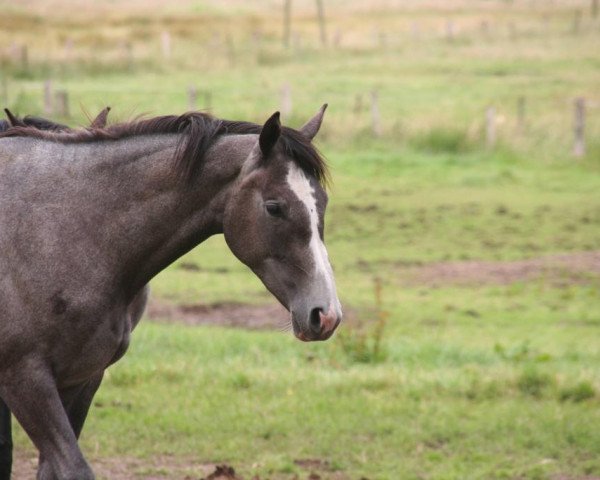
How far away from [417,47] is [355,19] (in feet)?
50.6

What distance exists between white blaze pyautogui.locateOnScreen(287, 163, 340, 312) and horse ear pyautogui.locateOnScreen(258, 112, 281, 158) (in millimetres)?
120

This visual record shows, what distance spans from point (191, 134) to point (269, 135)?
0.46m

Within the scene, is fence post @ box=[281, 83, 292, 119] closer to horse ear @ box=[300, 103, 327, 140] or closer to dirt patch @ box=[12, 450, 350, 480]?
dirt patch @ box=[12, 450, 350, 480]

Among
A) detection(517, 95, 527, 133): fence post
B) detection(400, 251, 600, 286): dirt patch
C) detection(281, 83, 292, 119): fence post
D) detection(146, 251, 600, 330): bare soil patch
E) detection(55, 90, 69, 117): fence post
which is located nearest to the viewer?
detection(146, 251, 600, 330): bare soil patch

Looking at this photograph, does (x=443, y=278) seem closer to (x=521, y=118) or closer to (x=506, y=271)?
(x=506, y=271)

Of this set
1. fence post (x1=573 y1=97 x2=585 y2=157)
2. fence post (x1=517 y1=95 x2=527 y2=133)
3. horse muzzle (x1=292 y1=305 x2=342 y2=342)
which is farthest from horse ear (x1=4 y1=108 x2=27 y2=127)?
fence post (x1=517 y1=95 x2=527 y2=133)

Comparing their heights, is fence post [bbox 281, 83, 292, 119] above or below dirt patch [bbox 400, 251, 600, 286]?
above

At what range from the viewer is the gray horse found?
477 centimetres

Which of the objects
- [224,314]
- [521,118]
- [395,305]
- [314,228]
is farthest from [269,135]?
[521,118]

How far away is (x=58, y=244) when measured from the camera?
Answer: 16.4 ft

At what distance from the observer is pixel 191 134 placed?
5.02m

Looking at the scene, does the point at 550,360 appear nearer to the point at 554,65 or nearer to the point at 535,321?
the point at 535,321

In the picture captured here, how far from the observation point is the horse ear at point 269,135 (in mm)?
4648

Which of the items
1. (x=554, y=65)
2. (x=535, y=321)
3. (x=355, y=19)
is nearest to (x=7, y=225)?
Result: (x=535, y=321)
